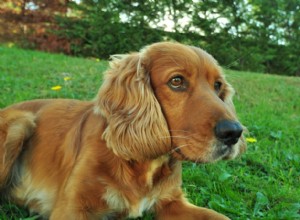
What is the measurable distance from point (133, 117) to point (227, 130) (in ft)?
2.12

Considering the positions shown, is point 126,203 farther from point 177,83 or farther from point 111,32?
point 111,32

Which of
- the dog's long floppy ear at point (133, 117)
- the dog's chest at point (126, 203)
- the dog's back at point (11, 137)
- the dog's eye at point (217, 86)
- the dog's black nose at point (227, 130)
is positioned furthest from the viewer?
the dog's back at point (11, 137)

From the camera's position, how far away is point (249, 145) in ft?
15.4

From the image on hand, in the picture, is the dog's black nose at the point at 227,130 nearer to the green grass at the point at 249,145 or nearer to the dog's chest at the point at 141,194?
the dog's chest at the point at 141,194

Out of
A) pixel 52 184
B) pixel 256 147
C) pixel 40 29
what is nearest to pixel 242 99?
pixel 256 147

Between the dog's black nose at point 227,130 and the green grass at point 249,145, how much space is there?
966mm

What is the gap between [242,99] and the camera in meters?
7.30

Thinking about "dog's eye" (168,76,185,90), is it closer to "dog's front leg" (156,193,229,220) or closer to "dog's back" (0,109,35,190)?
"dog's front leg" (156,193,229,220)

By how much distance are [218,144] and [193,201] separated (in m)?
1.14

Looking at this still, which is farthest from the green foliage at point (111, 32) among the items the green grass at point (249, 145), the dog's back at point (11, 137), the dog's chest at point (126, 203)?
the dog's chest at point (126, 203)

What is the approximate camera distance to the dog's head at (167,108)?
7.74 ft

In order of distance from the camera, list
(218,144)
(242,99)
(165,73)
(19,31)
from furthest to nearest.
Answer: (19,31) → (242,99) → (165,73) → (218,144)

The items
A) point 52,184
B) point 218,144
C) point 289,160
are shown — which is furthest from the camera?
point 289,160

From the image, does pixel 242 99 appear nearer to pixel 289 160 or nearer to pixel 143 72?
pixel 289 160
